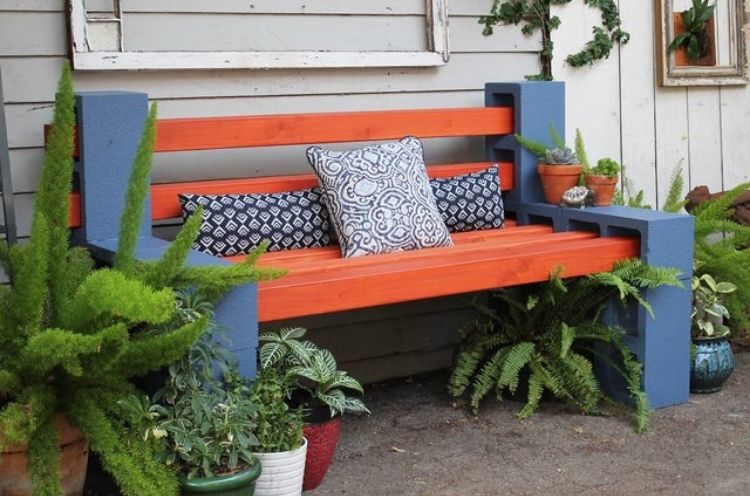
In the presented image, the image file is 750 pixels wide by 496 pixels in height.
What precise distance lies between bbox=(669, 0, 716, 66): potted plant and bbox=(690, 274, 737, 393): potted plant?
142 cm

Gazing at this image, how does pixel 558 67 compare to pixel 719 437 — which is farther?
pixel 558 67

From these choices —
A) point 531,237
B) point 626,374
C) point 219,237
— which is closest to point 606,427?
point 626,374

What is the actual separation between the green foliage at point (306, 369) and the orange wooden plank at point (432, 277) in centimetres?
9

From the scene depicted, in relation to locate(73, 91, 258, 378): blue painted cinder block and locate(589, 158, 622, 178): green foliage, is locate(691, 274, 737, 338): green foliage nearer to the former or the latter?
locate(589, 158, 622, 178): green foliage

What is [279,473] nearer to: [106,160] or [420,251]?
[420,251]

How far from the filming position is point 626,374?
4059mm

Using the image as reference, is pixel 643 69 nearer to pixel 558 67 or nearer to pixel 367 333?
pixel 558 67

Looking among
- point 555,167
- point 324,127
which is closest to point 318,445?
point 324,127

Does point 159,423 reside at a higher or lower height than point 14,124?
lower

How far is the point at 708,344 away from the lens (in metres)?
4.34

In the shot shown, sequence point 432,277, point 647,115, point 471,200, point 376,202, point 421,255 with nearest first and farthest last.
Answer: point 432,277, point 421,255, point 376,202, point 471,200, point 647,115

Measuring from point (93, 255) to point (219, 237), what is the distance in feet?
1.43

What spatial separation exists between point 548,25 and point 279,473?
2.56 metres

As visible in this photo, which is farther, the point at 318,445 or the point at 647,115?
the point at 647,115
